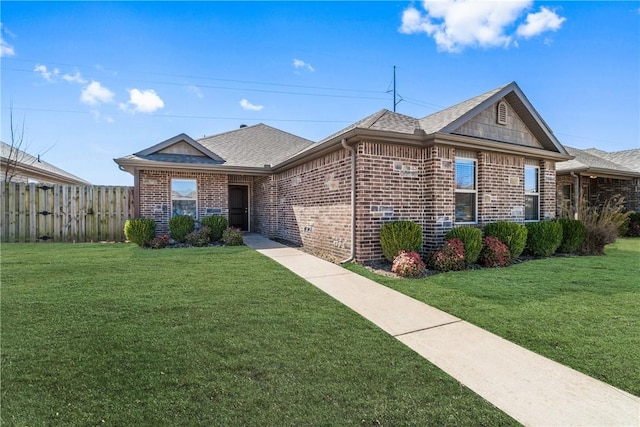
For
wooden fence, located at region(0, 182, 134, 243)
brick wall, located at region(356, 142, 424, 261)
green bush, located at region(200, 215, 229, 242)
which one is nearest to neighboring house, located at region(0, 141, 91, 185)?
wooden fence, located at region(0, 182, 134, 243)

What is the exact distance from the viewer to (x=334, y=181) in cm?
840

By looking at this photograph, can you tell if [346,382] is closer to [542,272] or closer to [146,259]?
[542,272]

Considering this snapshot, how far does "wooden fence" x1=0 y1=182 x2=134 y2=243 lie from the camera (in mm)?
10734

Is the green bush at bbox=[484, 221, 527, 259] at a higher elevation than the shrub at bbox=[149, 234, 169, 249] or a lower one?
higher

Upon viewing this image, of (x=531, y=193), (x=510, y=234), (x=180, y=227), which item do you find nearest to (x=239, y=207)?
(x=180, y=227)

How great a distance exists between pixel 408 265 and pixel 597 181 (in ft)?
55.4

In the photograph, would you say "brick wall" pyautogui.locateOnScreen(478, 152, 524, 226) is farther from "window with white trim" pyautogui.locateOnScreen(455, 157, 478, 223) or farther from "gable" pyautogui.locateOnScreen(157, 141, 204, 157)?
"gable" pyautogui.locateOnScreen(157, 141, 204, 157)

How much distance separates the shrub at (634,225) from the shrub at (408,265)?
1448 cm

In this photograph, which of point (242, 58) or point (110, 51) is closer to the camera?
point (110, 51)

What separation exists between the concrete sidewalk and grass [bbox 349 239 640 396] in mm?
218

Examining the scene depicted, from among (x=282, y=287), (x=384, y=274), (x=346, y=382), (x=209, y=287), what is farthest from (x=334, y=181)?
(x=346, y=382)

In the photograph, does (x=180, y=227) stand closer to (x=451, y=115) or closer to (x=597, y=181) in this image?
(x=451, y=115)

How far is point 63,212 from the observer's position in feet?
36.7

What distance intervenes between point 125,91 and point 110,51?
87.5 inches
